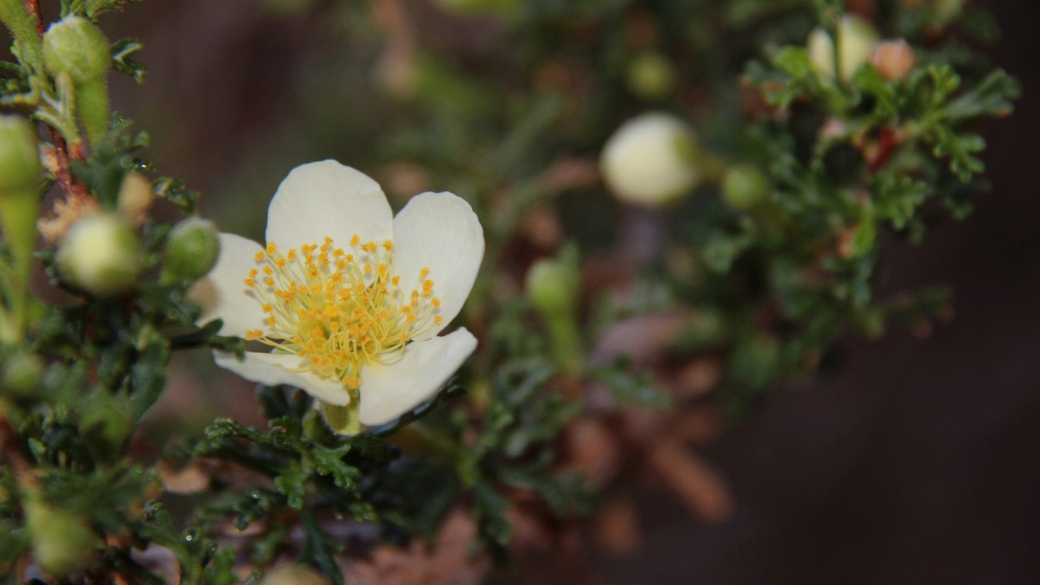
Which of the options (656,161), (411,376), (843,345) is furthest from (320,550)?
(843,345)

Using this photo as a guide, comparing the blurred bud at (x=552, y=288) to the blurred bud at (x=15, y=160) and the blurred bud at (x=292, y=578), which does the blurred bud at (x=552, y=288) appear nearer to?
the blurred bud at (x=292, y=578)

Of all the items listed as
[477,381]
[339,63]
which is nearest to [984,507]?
[477,381]

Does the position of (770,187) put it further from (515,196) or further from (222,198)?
(222,198)

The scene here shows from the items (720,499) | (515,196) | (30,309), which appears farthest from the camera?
(720,499)

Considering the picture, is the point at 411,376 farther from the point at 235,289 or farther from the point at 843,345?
the point at 843,345

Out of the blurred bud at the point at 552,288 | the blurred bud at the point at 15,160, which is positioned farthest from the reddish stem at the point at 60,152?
the blurred bud at the point at 552,288
